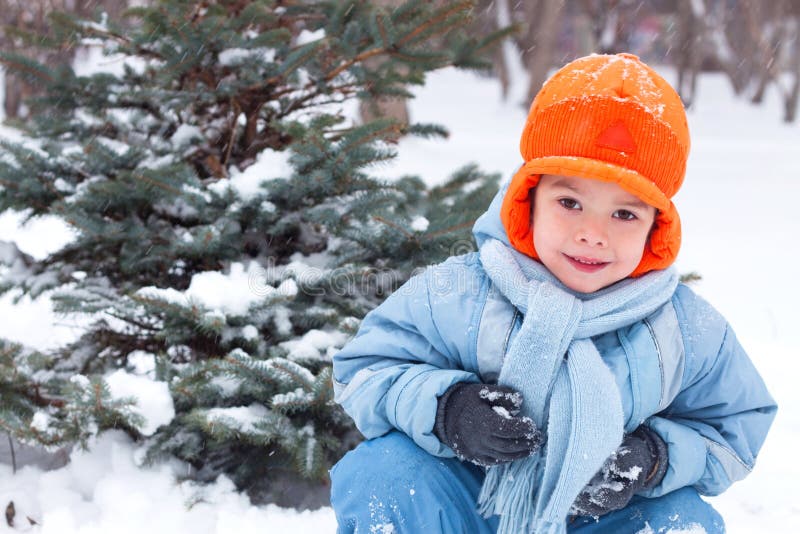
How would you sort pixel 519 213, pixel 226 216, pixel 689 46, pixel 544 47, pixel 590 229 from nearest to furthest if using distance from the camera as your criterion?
pixel 590 229
pixel 519 213
pixel 226 216
pixel 544 47
pixel 689 46

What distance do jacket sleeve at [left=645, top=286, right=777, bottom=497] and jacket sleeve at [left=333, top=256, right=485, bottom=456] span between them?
46 centimetres

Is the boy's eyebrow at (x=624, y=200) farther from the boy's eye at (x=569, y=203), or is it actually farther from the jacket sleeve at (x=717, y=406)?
the jacket sleeve at (x=717, y=406)

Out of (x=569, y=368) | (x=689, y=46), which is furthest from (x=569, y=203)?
(x=689, y=46)

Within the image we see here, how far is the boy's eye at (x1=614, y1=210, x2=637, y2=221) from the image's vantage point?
5.46 ft

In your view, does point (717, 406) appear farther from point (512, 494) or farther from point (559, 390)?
point (512, 494)

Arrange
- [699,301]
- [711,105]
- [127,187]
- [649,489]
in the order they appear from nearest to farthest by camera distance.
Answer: [649,489] < [699,301] < [127,187] < [711,105]

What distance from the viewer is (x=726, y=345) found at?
1715 millimetres

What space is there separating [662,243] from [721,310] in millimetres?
3297

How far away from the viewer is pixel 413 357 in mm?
1731

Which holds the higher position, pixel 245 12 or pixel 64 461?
pixel 245 12

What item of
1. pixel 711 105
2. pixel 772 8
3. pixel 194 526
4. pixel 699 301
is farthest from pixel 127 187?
pixel 772 8

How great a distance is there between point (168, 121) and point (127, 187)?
0.54m

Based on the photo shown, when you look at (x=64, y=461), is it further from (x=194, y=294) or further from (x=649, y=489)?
(x=649, y=489)

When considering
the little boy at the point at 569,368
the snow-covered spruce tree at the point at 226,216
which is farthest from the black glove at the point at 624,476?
the snow-covered spruce tree at the point at 226,216
